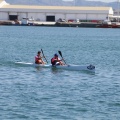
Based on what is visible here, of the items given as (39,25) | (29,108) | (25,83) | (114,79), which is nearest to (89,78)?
(114,79)

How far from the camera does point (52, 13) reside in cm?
17362

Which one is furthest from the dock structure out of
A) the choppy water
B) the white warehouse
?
the choppy water

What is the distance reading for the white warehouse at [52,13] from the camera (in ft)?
568

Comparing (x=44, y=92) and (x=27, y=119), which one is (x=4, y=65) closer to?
(x=44, y=92)

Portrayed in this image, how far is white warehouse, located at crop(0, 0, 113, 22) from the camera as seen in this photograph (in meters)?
173

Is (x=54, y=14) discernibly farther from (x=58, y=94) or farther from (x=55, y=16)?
(x=58, y=94)

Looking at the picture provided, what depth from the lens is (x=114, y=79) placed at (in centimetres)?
3753

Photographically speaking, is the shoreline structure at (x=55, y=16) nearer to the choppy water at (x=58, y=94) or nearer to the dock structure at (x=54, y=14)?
the dock structure at (x=54, y=14)

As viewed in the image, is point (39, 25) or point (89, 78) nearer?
point (89, 78)

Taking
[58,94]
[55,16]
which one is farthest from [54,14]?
[58,94]

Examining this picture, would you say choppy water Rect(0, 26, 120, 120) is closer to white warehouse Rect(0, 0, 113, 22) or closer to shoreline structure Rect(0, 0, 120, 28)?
shoreline structure Rect(0, 0, 120, 28)

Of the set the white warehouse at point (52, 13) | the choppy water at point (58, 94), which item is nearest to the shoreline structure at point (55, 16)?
the white warehouse at point (52, 13)

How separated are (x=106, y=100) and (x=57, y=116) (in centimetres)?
455

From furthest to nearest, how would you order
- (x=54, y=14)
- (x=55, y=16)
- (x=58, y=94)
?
1. (x=55, y=16)
2. (x=54, y=14)
3. (x=58, y=94)
